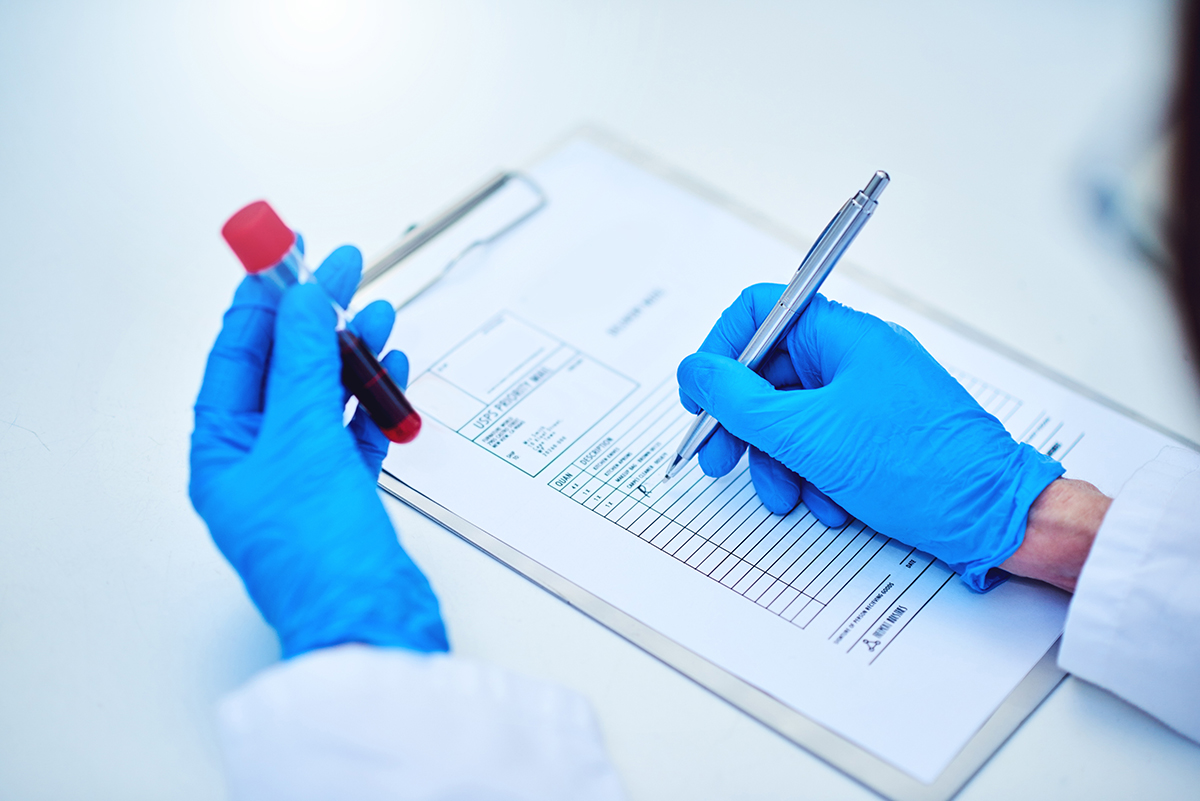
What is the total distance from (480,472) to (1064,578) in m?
0.55

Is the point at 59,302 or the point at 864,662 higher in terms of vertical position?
the point at 59,302

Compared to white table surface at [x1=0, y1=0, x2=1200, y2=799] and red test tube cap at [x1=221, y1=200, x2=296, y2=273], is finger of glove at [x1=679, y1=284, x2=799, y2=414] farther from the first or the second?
red test tube cap at [x1=221, y1=200, x2=296, y2=273]

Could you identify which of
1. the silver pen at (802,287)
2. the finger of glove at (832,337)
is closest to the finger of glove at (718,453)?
the silver pen at (802,287)

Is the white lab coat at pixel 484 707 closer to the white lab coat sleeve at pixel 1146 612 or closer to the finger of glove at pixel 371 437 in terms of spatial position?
the white lab coat sleeve at pixel 1146 612

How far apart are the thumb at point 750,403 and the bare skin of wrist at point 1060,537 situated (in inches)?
8.6

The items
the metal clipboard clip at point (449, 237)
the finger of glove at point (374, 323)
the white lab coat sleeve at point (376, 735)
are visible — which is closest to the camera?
the white lab coat sleeve at point (376, 735)

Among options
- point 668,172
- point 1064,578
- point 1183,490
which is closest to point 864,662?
point 1064,578

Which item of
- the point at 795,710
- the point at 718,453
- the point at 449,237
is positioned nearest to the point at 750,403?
the point at 718,453

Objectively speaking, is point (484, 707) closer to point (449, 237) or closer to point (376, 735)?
point (376, 735)

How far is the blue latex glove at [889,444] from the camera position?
810mm

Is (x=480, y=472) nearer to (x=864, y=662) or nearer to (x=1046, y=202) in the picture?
(x=864, y=662)

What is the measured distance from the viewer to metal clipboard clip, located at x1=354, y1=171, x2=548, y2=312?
41.8 inches

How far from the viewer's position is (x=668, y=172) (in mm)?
1232

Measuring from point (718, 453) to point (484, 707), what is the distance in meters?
0.34
